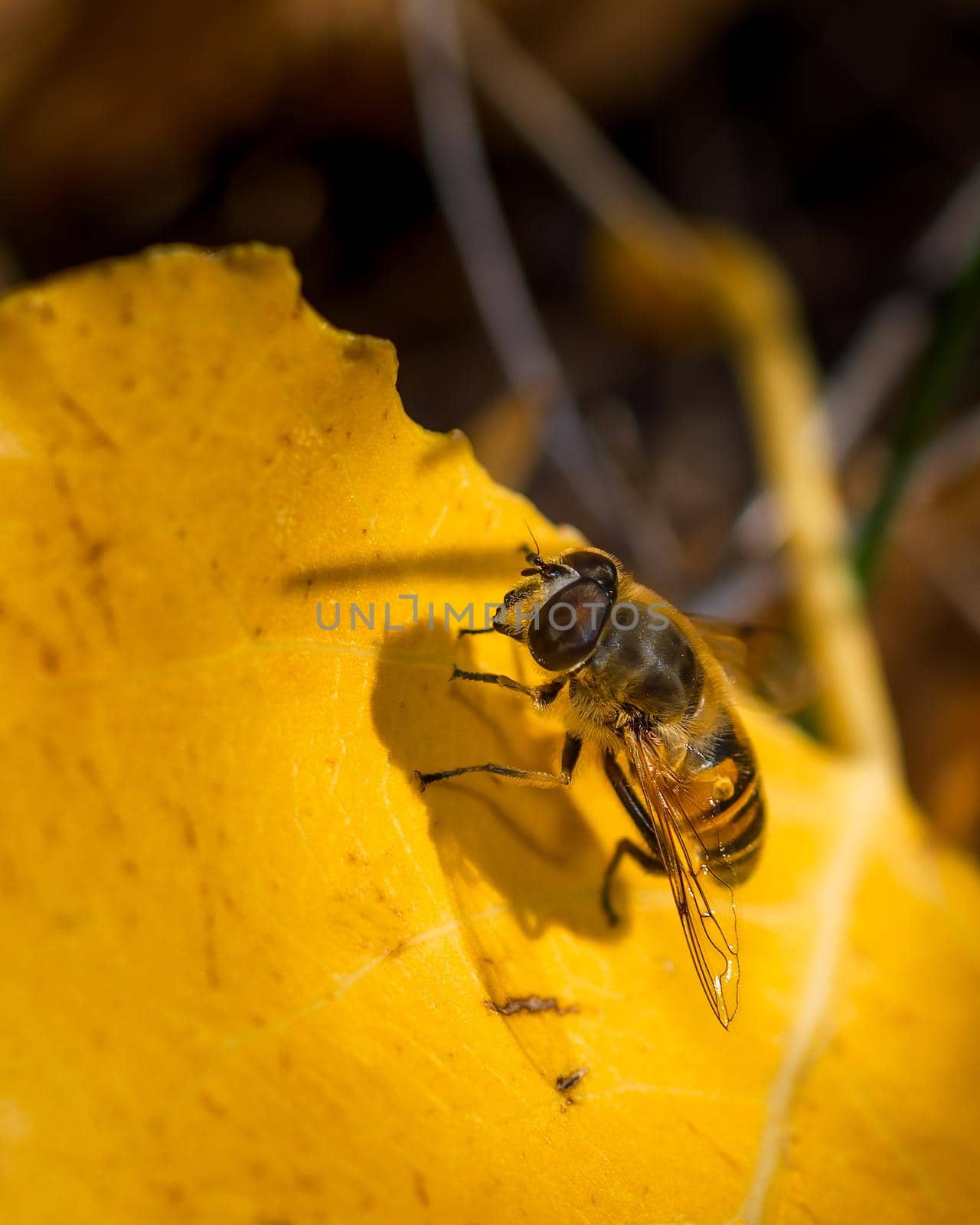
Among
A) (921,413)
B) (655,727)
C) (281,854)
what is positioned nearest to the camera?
(281,854)

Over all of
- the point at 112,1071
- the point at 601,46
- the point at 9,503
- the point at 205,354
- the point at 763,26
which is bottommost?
the point at 112,1071

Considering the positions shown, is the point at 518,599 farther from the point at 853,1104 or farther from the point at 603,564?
the point at 853,1104

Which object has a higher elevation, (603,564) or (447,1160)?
(603,564)

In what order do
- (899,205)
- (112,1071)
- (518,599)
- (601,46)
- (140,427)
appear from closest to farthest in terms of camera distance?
(112,1071), (140,427), (518,599), (601,46), (899,205)

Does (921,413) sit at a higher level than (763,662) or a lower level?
higher

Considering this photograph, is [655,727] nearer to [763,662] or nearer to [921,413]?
[763,662]

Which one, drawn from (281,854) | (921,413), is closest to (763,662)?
(921,413)

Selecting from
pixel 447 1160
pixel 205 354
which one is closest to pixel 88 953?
pixel 447 1160
